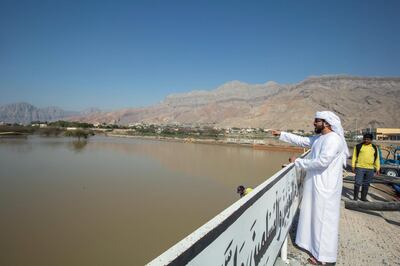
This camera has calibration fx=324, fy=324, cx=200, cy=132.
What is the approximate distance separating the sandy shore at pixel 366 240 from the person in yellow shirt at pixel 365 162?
33.0 inches

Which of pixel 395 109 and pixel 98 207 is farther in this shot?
pixel 395 109

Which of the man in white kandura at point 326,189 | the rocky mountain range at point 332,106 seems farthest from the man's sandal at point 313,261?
the rocky mountain range at point 332,106

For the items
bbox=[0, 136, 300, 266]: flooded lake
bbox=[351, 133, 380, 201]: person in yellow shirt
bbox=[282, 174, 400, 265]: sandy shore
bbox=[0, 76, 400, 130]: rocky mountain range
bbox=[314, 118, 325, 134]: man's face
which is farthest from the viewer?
bbox=[0, 76, 400, 130]: rocky mountain range

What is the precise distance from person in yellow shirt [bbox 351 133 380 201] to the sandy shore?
2.75 feet

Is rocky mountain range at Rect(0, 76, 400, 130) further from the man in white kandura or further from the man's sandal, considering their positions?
the man's sandal

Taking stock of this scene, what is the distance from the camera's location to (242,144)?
59094 mm

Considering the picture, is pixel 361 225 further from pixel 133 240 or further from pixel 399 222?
pixel 133 240

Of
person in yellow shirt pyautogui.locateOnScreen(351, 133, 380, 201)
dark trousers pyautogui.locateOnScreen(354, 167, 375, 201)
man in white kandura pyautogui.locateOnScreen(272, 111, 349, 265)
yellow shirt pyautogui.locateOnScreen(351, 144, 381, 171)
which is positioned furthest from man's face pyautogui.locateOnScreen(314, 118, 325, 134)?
dark trousers pyautogui.locateOnScreen(354, 167, 375, 201)

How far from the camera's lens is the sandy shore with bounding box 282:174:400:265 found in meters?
4.21

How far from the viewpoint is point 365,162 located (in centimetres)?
734

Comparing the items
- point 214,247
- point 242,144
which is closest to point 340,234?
point 214,247

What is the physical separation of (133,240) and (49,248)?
1.97 meters

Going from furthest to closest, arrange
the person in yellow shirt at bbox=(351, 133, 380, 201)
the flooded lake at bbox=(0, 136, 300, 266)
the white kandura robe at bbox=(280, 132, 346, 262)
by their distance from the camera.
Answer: the flooded lake at bbox=(0, 136, 300, 266) → the person in yellow shirt at bbox=(351, 133, 380, 201) → the white kandura robe at bbox=(280, 132, 346, 262)

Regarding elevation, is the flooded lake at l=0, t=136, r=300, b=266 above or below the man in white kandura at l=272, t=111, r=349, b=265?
below
